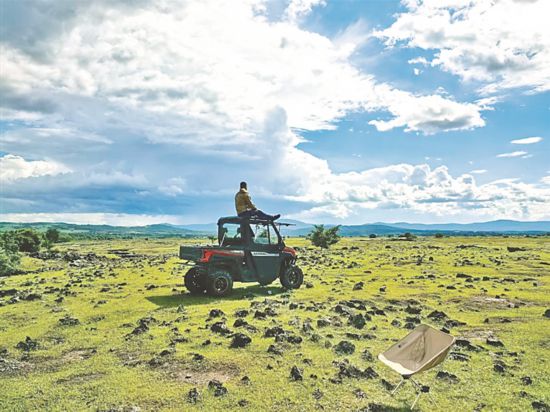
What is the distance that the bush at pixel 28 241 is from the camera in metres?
73.1

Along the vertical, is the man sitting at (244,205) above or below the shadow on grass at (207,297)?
above

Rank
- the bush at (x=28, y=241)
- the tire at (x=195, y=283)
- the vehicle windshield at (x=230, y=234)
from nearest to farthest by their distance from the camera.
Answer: the tire at (x=195, y=283) < the vehicle windshield at (x=230, y=234) < the bush at (x=28, y=241)

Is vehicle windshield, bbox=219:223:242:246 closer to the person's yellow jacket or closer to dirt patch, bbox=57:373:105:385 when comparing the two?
the person's yellow jacket

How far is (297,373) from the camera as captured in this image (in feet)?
33.3

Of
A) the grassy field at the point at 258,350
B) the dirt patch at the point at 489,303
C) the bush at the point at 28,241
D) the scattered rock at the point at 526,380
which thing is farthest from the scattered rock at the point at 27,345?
the bush at the point at 28,241

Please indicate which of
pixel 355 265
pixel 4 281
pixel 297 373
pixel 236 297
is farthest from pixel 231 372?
pixel 355 265

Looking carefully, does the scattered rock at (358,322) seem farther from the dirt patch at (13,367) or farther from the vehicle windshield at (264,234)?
the dirt patch at (13,367)

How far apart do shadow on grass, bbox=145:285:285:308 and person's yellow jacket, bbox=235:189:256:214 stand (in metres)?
4.57

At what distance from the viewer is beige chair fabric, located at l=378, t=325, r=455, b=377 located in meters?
8.79

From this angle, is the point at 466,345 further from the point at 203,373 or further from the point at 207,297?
the point at 207,297

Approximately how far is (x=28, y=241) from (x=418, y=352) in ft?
264

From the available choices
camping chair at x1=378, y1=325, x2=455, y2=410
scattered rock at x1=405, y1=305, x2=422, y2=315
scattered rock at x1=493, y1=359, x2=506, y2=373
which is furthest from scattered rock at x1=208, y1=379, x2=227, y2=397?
scattered rock at x1=405, y1=305, x2=422, y2=315

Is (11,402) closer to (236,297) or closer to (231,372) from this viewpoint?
(231,372)

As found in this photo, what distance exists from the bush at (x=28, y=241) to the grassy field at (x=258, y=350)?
2245 inches
